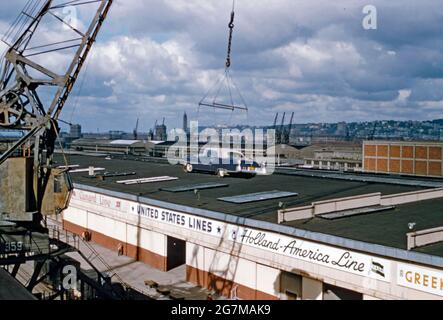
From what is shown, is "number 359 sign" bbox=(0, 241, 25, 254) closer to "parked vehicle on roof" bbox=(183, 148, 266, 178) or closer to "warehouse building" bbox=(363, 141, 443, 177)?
"parked vehicle on roof" bbox=(183, 148, 266, 178)

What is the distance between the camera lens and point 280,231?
91.8 feet

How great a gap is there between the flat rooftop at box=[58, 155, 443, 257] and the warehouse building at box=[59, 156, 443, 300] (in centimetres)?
8

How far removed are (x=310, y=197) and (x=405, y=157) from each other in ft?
165

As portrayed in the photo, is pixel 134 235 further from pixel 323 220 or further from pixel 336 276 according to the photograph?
pixel 336 276

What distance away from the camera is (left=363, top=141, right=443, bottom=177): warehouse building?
252ft

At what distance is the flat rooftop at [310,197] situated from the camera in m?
26.1

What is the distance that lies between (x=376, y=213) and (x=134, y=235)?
20.8 meters

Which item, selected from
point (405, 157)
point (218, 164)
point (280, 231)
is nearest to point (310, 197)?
point (218, 164)

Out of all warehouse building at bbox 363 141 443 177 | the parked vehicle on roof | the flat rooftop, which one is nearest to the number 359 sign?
the flat rooftop

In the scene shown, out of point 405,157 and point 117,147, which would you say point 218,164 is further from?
point 117,147

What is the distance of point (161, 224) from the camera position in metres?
37.6

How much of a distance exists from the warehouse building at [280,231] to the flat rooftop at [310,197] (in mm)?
84

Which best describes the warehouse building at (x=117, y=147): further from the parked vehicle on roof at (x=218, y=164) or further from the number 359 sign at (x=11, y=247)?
the number 359 sign at (x=11, y=247)
